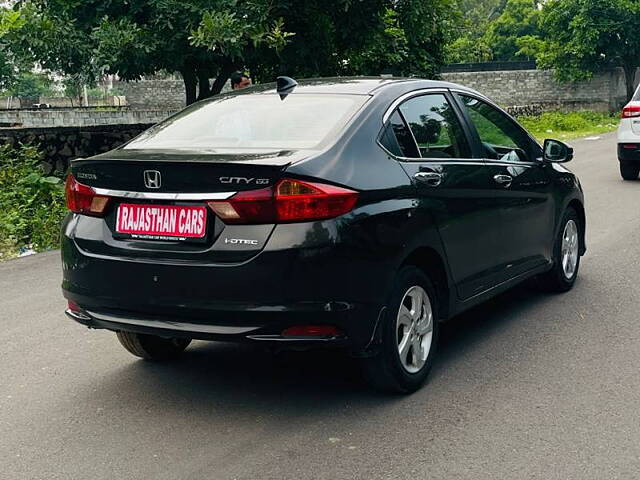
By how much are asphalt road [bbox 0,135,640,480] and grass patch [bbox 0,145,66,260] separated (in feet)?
12.1

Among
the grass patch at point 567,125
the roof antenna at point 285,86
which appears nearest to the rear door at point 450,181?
the roof antenna at point 285,86

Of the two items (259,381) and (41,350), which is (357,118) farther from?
(41,350)

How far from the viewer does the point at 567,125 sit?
114ft

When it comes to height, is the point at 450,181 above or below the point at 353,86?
below

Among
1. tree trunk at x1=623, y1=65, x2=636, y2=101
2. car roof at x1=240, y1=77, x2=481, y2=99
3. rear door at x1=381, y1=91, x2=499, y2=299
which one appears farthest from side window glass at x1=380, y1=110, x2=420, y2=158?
tree trunk at x1=623, y1=65, x2=636, y2=101

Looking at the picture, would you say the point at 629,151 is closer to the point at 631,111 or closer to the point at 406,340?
the point at 631,111

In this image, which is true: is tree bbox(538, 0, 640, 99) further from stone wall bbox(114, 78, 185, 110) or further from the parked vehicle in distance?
the parked vehicle in distance

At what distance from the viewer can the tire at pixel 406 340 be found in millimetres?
4633

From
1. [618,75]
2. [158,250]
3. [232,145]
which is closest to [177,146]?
[232,145]

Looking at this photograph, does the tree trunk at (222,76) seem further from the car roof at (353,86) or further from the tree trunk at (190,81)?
the car roof at (353,86)

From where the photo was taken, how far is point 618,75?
47219 millimetres

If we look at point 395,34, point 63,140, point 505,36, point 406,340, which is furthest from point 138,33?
point 505,36

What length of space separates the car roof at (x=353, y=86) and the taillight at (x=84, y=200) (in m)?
1.27

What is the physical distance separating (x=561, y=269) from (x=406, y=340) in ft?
8.75
